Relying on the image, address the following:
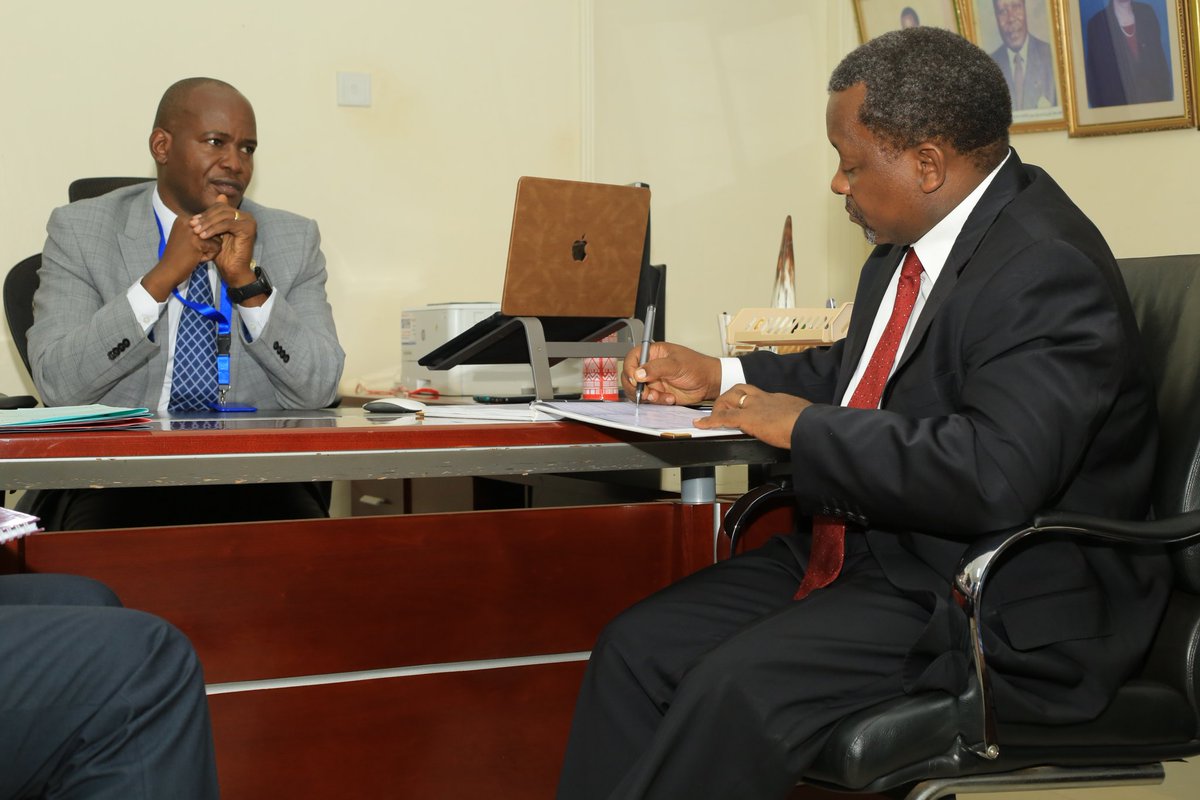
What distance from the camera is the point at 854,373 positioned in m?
1.90

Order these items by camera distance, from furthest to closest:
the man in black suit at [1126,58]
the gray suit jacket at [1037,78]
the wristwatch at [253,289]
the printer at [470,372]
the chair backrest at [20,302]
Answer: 1. the gray suit jacket at [1037,78]
2. the man in black suit at [1126,58]
3. the printer at [470,372]
4. the chair backrest at [20,302]
5. the wristwatch at [253,289]

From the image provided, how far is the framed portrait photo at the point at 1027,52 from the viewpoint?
140 inches

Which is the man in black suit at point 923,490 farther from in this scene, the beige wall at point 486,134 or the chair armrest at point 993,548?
the beige wall at point 486,134

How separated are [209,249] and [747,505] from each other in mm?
1231

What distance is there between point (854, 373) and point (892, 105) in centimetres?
44

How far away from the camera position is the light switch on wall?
3.83 metres

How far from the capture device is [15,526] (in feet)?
4.22

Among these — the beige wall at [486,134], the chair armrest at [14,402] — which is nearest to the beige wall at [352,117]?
the beige wall at [486,134]

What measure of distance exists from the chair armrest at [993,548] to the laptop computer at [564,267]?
0.88 m

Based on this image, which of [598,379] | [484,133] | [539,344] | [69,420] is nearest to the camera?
[69,420]

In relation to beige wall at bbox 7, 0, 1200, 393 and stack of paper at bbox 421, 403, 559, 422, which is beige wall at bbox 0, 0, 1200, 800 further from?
stack of paper at bbox 421, 403, 559, 422

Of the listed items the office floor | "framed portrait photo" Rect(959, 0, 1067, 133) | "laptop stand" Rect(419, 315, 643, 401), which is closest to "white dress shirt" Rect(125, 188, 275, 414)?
"laptop stand" Rect(419, 315, 643, 401)

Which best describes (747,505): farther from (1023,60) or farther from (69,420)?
(1023,60)

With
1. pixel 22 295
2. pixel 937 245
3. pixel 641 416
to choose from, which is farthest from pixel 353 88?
pixel 937 245
